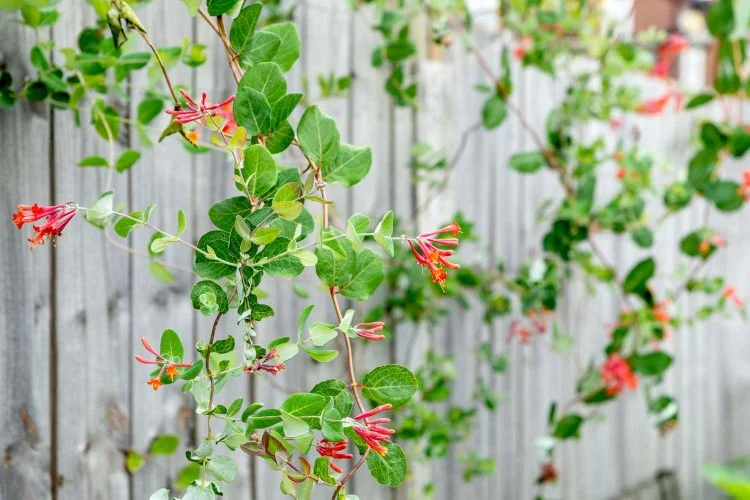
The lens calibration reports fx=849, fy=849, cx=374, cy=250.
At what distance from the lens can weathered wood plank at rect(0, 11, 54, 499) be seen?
1184mm

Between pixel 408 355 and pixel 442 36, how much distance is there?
2.49ft

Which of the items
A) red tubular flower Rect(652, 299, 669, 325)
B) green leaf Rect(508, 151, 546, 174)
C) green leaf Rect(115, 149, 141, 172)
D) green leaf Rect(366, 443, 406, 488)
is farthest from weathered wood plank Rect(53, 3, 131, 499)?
red tubular flower Rect(652, 299, 669, 325)

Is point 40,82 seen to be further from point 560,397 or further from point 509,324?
point 560,397

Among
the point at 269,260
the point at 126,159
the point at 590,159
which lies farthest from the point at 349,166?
the point at 590,159

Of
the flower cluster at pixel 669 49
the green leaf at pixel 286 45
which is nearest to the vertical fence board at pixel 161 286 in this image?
the green leaf at pixel 286 45

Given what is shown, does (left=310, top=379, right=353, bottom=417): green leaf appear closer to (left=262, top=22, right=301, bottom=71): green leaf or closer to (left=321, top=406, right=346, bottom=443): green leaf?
(left=321, top=406, right=346, bottom=443): green leaf

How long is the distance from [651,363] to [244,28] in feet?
4.52

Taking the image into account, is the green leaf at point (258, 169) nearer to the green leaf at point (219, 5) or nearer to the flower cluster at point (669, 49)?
the green leaf at point (219, 5)

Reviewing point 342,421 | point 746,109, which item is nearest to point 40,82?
point 342,421

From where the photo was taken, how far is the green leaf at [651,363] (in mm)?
1879

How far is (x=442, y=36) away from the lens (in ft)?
5.17

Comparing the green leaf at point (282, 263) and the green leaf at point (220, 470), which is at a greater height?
the green leaf at point (282, 263)

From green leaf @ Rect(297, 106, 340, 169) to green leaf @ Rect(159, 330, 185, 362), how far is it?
0.21m

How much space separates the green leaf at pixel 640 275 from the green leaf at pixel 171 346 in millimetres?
1273
